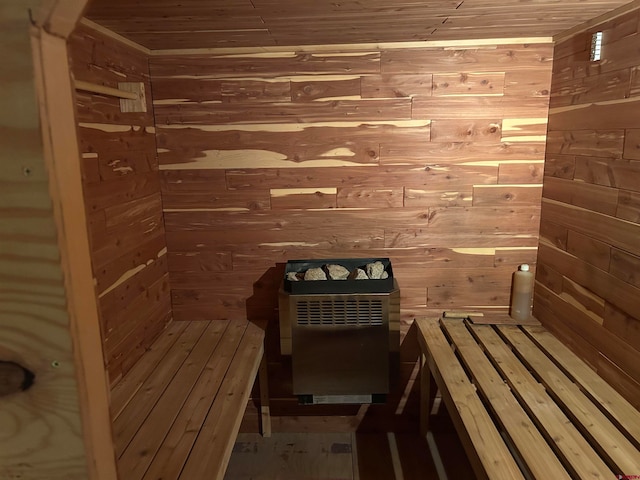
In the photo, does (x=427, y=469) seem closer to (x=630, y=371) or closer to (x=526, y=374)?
(x=526, y=374)

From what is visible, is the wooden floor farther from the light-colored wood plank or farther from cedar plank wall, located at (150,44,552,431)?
the light-colored wood plank

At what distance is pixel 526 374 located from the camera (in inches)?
74.7

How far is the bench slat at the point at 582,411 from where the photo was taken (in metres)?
1.39

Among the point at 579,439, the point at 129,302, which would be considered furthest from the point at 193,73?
the point at 579,439

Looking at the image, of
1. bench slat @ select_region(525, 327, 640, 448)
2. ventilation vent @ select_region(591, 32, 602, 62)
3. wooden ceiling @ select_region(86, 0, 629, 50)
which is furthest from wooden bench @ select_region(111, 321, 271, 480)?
ventilation vent @ select_region(591, 32, 602, 62)

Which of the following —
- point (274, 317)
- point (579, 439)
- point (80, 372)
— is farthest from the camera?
point (274, 317)

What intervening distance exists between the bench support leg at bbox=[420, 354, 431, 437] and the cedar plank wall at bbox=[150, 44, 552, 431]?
0.38ft

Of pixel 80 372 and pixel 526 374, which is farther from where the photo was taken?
pixel 526 374

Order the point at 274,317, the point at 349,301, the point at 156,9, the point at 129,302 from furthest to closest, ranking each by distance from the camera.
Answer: the point at 274,317 → the point at 349,301 → the point at 129,302 → the point at 156,9

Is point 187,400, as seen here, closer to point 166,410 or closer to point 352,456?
point 166,410

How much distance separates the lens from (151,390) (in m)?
1.91

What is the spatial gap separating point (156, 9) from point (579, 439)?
1.96 metres

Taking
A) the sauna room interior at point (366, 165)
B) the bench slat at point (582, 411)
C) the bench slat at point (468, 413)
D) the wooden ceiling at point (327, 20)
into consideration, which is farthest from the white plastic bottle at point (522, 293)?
the wooden ceiling at point (327, 20)

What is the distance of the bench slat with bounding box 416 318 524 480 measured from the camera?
1.44 meters
